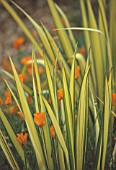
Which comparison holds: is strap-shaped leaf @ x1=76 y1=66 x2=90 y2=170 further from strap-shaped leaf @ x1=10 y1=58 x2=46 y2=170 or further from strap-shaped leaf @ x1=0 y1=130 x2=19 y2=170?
strap-shaped leaf @ x1=0 y1=130 x2=19 y2=170

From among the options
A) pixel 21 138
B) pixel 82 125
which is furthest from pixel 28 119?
pixel 82 125

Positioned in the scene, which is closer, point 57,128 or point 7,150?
point 57,128

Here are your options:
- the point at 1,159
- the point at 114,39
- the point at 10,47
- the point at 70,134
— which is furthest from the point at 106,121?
the point at 10,47

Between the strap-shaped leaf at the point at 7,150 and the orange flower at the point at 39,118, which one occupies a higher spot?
the orange flower at the point at 39,118

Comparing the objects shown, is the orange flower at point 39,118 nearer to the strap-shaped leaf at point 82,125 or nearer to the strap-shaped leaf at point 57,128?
the strap-shaped leaf at point 57,128

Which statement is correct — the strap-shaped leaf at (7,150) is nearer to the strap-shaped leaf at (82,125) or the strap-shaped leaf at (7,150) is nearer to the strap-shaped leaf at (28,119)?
the strap-shaped leaf at (28,119)

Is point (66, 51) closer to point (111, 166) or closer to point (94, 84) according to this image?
point (94, 84)

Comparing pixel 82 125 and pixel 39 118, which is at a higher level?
pixel 39 118

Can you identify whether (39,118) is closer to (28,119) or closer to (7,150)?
(28,119)

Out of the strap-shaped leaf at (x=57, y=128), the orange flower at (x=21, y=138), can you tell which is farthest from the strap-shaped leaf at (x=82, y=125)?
the orange flower at (x=21, y=138)

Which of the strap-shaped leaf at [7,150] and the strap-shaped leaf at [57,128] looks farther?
the strap-shaped leaf at [7,150]

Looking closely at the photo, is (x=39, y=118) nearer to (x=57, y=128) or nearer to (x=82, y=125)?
(x=57, y=128)
